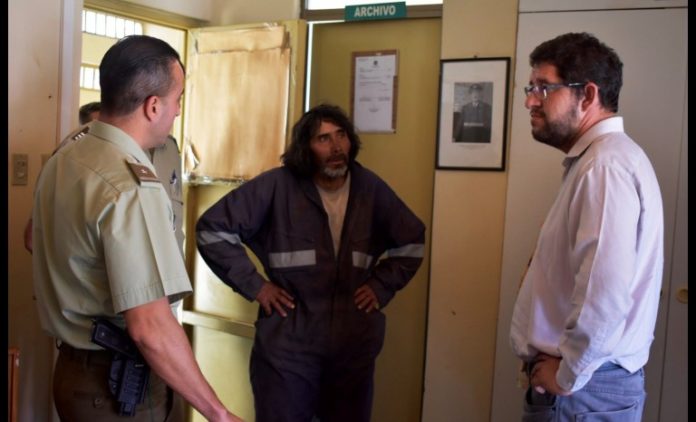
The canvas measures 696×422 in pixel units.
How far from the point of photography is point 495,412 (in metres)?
2.52

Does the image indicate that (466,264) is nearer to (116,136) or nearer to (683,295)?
(683,295)

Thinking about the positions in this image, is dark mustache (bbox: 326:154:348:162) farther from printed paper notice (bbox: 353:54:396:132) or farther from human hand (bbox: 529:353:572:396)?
human hand (bbox: 529:353:572:396)

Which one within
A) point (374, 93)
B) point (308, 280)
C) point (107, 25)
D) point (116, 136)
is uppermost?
point (107, 25)

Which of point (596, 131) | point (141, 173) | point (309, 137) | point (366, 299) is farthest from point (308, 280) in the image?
point (596, 131)

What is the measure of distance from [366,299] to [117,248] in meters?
1.19

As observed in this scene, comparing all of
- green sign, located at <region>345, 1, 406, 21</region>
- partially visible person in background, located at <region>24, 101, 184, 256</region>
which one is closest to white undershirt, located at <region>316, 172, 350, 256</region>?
partially visible person in background, located at <region>24, 101, 184, 256</region>

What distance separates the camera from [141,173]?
4.52 feet

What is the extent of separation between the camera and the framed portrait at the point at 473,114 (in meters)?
2.48

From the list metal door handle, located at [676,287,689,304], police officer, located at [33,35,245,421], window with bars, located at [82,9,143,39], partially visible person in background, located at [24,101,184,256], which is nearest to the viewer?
police officer, located at [33,35,245,421]

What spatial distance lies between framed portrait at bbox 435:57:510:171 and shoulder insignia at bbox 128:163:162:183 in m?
1.45

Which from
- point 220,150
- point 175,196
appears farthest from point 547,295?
point 220,150

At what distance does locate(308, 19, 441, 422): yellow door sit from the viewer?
2.71 metres

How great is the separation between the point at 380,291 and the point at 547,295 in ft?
2.85

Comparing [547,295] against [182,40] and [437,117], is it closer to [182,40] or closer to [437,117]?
[437,117]
